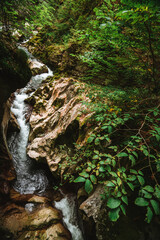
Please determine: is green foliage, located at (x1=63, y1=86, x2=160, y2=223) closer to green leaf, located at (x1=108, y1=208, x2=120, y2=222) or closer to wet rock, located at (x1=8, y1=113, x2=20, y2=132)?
green leaf, located at (x1=108, y1=208, x2=120, y2=222)

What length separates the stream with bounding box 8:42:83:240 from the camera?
3655 mm

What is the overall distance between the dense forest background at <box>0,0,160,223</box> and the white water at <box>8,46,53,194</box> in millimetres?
1732

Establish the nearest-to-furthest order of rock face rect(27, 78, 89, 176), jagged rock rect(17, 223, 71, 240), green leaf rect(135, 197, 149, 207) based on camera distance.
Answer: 1. green leaf rect(135, 197, 149, 207)
2. jagged rock rect(17, 223, 71, 240)
3. rock face rect(27, 78, 89, 176)

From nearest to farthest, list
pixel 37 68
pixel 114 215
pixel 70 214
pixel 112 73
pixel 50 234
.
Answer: pixel 114 215 → pixel 50 234 → pixel 70 214 → pixel 112 73 → pixel 37 68

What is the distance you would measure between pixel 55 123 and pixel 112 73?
139 inches

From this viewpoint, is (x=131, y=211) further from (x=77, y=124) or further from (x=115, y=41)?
(x=115, y=41)

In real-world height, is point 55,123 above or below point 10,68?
below

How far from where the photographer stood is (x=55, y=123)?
5547mm

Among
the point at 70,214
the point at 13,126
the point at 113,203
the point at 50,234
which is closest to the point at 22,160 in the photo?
the point at 13,126

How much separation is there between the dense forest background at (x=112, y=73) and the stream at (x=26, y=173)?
1.07 meters

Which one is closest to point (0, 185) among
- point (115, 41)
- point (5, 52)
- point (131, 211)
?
point (131, 211)

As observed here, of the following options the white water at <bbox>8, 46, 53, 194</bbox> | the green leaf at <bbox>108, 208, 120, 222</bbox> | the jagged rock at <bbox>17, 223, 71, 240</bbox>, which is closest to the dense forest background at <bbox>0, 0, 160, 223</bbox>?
the green leaf at <bbox>108, 208, 120, 222</bbox>

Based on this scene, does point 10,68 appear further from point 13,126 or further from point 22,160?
point 22,160

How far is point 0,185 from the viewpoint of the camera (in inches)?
151
